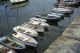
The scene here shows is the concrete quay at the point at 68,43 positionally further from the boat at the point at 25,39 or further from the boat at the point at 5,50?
the boat at the point at 5,50

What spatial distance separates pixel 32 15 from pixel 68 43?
75.3ft

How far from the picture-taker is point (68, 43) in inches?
479

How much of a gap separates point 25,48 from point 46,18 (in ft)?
39.3

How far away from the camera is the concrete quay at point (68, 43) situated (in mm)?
11146

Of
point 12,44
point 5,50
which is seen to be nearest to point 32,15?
point 12,44

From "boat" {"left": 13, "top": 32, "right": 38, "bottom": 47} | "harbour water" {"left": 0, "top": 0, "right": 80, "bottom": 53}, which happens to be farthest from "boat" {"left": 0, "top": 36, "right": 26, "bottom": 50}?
"harbour water" {"left": 0, "top": 0, "right": 80, "bottom": 53}

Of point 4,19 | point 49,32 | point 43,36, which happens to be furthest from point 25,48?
point 4,19

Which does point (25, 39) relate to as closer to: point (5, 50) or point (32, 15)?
point (5, 50)

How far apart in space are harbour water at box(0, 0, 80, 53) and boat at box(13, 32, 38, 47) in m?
0.91

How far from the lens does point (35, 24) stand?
2544cm

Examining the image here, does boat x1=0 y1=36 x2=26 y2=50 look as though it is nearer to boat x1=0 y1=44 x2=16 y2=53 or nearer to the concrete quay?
boat x1=0 y1=44 x2=16 y2=53

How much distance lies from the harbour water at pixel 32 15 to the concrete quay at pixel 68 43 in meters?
6.55

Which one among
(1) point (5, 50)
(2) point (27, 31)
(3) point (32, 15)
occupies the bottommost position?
(3) point (32, 15)

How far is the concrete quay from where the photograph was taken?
11146 millimetres
